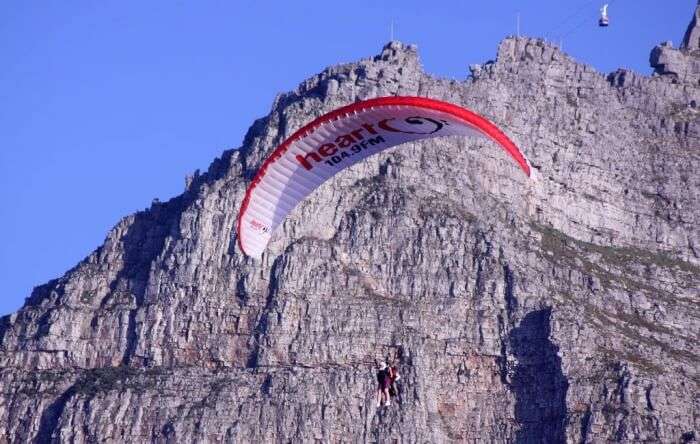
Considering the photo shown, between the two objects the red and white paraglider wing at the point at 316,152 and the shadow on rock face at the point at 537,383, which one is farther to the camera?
the shadow on rock face at the point at 537,383

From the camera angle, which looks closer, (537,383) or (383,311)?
(537,383)

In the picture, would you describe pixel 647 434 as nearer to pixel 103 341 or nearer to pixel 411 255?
pixel 411 255

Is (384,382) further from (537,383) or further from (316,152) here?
(537,383)

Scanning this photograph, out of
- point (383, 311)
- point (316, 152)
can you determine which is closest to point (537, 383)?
point (383, 311)

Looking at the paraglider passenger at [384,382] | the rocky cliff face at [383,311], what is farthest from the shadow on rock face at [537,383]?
the paraglider passenger at [384,382]

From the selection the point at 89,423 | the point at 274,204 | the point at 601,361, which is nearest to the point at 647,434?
the point at 601,361

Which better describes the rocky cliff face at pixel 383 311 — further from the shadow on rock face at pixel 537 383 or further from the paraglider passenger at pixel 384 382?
the paraglider passenger at pixel 384 382
